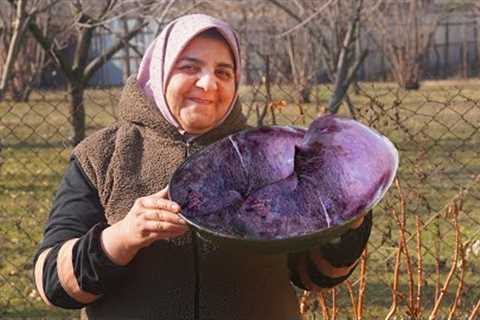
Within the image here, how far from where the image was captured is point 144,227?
71.9 inches

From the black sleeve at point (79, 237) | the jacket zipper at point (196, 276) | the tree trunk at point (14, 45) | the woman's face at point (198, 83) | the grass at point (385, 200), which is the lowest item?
the grass at point (385, 200)

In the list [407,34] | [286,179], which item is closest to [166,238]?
[286,179]

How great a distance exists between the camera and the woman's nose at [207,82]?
1973 millimetres

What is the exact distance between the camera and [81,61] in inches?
443

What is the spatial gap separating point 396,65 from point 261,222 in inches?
862

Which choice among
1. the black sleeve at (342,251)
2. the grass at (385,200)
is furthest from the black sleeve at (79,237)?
the grass at (385,200)

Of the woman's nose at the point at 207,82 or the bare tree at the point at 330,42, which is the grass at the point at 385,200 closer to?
the bare tree at the point at 330,42

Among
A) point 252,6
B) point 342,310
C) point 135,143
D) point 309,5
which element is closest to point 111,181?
point 135,143

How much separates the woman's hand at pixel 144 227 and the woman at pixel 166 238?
0.02 meters

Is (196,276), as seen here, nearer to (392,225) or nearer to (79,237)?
(79,237)

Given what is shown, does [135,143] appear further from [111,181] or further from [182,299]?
[182,299]

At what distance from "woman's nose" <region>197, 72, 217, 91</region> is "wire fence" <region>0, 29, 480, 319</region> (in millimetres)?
1619

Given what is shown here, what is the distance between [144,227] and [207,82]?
13.2 inches

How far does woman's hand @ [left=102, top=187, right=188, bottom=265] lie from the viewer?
180 cm
